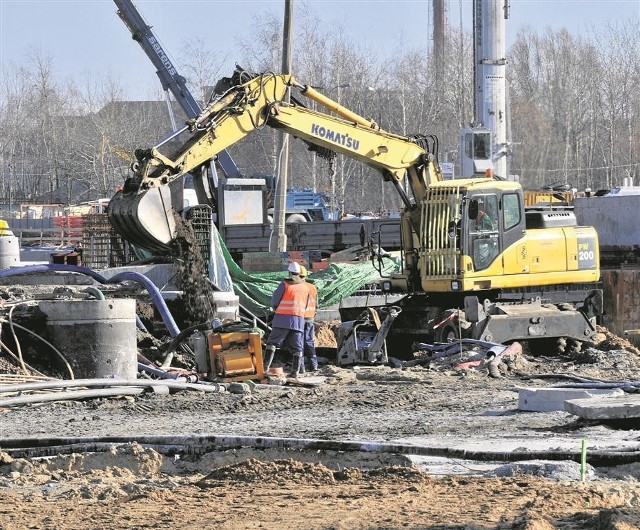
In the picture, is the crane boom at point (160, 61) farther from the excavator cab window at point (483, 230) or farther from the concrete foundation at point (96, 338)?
the concrete foundation at point (96, 338)

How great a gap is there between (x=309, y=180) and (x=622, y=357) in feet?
210

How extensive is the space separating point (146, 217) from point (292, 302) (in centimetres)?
368

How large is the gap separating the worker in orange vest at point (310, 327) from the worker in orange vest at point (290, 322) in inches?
8.6

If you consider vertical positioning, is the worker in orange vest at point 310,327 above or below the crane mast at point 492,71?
below

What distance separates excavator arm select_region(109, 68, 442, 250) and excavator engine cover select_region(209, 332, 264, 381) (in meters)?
4.02

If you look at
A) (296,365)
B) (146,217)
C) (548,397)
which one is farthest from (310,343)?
(548,397)

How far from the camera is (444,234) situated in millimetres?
20234

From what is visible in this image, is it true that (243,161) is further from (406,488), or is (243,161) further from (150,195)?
(406,488)

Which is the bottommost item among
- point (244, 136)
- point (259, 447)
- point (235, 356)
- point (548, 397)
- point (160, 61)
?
point (259, 447)

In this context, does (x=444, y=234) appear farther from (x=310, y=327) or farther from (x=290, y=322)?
(x=290, y=322)

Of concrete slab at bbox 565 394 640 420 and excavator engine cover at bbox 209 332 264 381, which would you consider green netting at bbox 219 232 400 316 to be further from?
concrete slab at bbox 565 394 640 420

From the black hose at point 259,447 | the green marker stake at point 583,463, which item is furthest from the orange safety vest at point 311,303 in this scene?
the green marker stake at point 583,463

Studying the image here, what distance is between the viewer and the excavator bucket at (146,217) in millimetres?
19416

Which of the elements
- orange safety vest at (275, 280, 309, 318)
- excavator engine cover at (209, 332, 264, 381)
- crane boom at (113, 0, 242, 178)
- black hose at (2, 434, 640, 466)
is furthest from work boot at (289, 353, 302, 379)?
crane boom at (113, 0, 242, 178)
